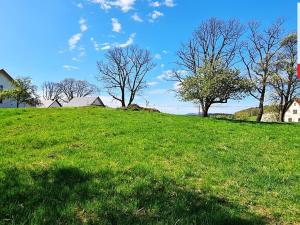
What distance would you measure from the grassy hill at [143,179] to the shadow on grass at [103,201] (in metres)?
0.02

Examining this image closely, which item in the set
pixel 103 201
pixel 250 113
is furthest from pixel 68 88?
pixel 103 201

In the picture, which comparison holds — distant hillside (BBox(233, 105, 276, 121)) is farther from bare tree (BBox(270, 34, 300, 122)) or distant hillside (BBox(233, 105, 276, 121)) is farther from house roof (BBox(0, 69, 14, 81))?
house roof (BBox(0, 69, 14, 81))

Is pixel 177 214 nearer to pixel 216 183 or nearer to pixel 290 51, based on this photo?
pixel 216 183

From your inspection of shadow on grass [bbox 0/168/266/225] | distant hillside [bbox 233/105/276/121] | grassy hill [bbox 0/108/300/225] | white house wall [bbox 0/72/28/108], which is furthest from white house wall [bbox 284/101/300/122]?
shadow on grass [bbox 0/168/266/225]

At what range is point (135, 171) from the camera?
1021cm

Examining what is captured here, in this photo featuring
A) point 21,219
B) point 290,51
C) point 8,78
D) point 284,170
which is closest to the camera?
point 21,219

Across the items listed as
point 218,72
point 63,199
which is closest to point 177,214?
point 63,199

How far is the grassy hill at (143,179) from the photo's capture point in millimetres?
6863

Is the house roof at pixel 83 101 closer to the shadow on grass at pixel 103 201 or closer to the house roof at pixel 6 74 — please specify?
the house roof at pixel 6 74

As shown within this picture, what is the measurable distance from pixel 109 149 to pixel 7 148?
3.71m

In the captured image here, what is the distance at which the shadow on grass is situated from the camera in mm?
6547

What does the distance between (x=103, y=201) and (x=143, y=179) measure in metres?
2.20

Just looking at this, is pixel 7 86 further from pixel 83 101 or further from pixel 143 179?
pixel 143 179

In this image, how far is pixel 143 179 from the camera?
30.8ft
